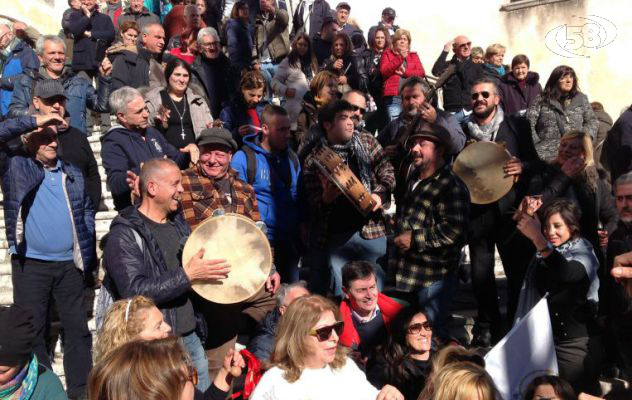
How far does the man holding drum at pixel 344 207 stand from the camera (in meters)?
6.48

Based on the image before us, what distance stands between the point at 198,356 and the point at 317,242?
147 cm

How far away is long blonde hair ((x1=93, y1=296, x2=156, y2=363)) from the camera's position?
4.32m

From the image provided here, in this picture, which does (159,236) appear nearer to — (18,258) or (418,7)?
(18,258)

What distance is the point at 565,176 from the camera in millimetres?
6887

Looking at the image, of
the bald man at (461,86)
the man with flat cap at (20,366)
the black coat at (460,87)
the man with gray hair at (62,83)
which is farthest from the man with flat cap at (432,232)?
the black coat at (460,87)

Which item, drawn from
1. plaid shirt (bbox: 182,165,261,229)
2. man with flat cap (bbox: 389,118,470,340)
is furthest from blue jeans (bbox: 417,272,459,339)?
plaid shirt (bbox: 182,165,261,229)

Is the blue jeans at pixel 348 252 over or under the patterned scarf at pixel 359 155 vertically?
under

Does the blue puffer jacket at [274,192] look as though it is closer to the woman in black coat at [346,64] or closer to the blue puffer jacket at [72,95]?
the blue puffer jacket at [72,95]

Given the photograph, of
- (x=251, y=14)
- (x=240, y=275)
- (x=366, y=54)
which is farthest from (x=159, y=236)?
(x=366, y=54)

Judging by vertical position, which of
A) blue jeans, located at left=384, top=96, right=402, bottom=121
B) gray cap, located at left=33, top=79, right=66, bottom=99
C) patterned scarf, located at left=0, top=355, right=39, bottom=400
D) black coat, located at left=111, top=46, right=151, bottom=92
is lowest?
patterned scarf, located at left=0, top=355, right=39, bottom=400

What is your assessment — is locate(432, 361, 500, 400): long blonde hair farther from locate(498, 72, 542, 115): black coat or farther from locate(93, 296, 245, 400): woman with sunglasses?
locate(498, 72, 542, 115): black coat

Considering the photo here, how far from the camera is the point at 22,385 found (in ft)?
14.0

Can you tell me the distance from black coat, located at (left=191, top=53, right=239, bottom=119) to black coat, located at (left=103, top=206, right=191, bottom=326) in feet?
11.8

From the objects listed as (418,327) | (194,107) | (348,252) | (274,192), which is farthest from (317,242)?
(194,107)
